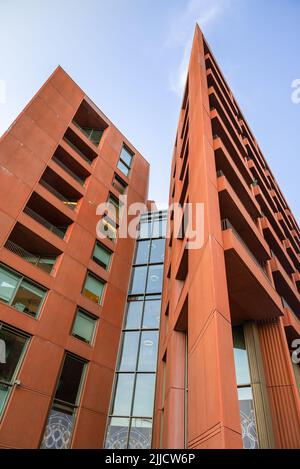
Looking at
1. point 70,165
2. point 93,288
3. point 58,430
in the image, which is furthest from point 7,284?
point 70,165

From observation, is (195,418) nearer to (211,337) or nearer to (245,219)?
(211,337)

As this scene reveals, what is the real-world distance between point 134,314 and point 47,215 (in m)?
7.69

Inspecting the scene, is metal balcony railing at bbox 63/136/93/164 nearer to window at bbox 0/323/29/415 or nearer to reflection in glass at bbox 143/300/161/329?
reflection in glass at bbox 143/300/161/329

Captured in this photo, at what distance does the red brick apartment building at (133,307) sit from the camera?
913 cm

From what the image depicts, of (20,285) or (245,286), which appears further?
(20,285)

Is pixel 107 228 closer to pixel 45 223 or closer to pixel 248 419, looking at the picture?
pixel 45 223

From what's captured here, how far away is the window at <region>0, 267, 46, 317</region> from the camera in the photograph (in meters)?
13.0

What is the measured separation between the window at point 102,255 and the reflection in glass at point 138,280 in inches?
83.8

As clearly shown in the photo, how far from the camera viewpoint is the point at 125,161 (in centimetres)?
2484

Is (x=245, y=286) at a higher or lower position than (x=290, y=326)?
lower

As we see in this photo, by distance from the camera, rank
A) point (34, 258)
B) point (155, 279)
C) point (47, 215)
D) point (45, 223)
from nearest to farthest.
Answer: point (34, 258), point (45, 223), point (47, 215), point (155, 279)

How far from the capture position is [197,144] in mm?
13758

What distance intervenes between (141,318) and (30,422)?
782 cm

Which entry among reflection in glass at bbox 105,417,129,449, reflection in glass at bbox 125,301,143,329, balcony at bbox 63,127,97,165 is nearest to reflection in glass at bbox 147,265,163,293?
reflection in glass at bbox 125,301,143,329
